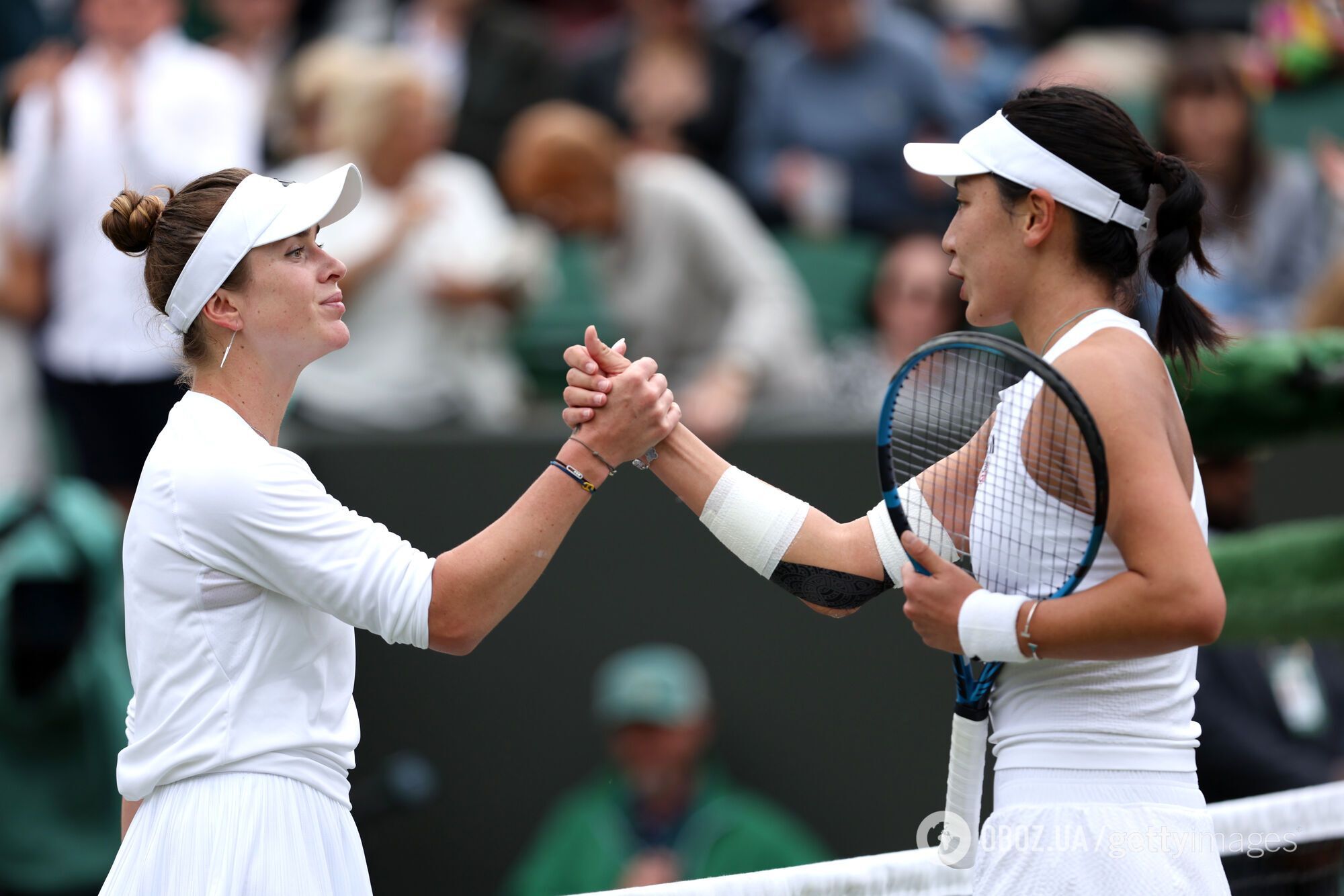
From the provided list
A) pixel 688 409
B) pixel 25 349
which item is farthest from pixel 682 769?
pixel 25 349

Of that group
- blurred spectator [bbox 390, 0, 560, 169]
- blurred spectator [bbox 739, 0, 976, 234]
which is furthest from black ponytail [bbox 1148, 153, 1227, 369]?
blurred spectator [bbox 390, 0, 560, 169]

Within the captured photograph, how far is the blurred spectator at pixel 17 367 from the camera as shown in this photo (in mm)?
5676

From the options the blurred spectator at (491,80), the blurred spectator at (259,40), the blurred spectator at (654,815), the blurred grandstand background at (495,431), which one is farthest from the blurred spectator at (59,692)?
the blurred spectator at (259,40)

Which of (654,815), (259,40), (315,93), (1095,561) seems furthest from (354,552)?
(259,40)

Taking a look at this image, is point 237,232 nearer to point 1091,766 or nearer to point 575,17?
point 1091,766

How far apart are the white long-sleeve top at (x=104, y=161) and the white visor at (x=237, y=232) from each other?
318cm

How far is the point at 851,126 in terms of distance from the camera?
6.77 meters

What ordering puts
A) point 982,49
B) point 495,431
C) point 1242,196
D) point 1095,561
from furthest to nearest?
point 982,49 → point 1242,196 → point 495,431 → point 1095,561

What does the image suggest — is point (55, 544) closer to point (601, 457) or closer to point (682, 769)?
point (682, 769)

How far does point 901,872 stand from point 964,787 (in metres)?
0.38

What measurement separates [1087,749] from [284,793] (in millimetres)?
1084

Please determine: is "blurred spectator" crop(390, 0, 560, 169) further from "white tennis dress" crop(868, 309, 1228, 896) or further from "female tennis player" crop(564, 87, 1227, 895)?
"white tennis dress" crop(868, 309, 1228, 896)

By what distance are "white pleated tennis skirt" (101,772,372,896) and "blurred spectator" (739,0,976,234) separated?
15.9 ft

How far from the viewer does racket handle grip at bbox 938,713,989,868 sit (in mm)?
2350
